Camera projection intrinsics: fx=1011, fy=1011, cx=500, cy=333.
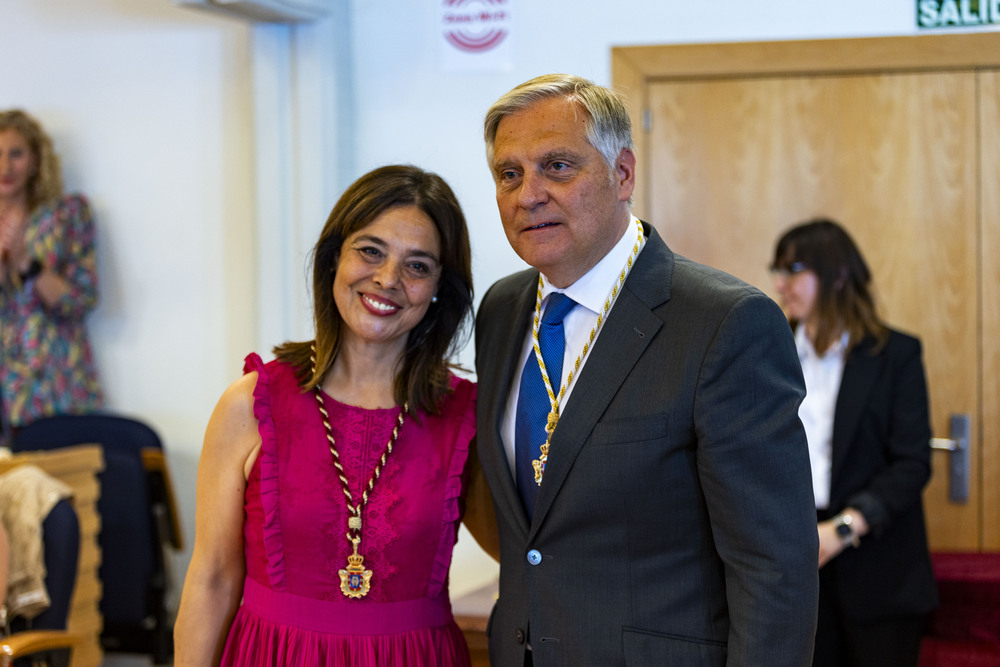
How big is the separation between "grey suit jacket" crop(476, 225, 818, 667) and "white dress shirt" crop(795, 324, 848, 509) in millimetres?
1536

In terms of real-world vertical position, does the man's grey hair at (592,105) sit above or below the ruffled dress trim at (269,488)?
above

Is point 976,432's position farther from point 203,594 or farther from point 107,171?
point 107,171

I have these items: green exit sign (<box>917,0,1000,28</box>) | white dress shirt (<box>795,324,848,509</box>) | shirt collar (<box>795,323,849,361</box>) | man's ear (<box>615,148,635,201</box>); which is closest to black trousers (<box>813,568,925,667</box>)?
white dress shirt (<box>795,324,848,509</box>)

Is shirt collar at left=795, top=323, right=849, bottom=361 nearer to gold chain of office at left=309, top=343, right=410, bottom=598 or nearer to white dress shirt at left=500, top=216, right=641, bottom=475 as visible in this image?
white dress shirt at left=500, top=216, right=641, bottom=475

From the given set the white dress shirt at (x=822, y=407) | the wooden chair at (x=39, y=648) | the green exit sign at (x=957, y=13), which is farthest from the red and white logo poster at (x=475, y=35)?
the wooden chair at (x=39, y=648)

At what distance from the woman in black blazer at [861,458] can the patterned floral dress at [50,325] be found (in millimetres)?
2831

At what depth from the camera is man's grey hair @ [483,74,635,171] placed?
162 centimetres

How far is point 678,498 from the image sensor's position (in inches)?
60.7

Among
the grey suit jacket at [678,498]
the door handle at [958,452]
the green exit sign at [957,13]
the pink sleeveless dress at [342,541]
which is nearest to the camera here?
the grey suit jacket at [678,498]

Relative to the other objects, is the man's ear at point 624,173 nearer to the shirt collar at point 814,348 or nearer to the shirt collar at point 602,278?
the shirt collar at point 602,278

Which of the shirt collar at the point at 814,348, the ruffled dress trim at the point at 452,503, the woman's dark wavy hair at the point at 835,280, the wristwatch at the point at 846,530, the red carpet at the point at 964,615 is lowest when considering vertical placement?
the red carpet at the point at 964,615

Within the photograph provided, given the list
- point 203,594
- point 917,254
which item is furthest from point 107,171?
point 917,254

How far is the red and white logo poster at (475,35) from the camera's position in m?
3.79

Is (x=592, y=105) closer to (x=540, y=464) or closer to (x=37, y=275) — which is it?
(x=540, y=464)
